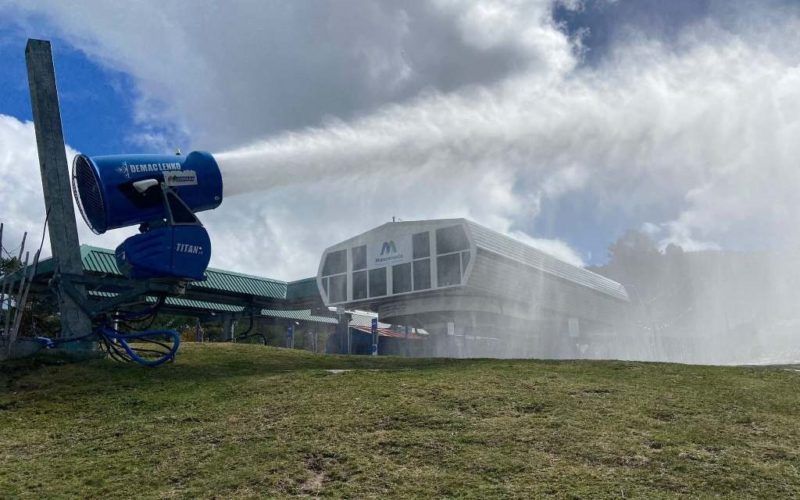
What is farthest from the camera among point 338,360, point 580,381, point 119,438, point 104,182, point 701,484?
point 338,360

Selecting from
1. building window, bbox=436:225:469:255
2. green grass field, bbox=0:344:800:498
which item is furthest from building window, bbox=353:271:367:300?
green grass field, bbox=0:344:800:498

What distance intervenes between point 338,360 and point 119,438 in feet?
26.6

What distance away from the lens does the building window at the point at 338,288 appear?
53.8 metres

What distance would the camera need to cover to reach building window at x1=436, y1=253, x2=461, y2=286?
46.8 metres

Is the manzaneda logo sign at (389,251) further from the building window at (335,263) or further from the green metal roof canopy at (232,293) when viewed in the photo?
the green metal roof canopy at (232,293)

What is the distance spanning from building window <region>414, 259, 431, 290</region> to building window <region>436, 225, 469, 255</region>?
1402mm

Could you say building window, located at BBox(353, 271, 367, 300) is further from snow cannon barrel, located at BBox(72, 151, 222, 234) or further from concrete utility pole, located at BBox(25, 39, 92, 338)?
concrete utility pole, located at BBox(25, 39, 92, 338)

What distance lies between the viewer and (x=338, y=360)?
17.2 m

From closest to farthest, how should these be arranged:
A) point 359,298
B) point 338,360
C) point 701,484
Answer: point 701,484 < point 338,360 < point 359,298

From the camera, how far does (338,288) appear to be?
54.0 metres

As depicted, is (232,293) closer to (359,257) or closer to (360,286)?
(360,286)

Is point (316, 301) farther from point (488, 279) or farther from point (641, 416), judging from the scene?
point (641, 416)

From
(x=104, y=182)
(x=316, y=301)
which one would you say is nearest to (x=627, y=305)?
(x=316, y=301)

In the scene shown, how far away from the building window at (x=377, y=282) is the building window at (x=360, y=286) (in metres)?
0.57
